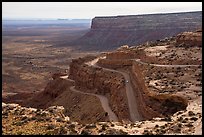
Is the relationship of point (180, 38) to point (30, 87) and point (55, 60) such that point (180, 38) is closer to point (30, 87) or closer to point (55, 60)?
point (30, 87)

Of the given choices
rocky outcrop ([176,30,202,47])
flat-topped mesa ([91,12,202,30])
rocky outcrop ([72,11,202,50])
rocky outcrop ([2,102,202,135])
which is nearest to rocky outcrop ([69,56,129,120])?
rocky outcrop ([176,30,202,47])

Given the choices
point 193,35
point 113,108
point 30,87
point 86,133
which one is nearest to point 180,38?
point 193,35

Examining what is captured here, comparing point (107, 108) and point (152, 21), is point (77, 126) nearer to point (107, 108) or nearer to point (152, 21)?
point (107, 108)

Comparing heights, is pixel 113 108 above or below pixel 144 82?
below

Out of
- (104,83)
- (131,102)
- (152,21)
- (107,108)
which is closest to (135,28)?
(152,21)

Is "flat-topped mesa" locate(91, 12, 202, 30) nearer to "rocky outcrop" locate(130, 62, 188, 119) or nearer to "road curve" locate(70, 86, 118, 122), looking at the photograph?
"road curve" locate(70, 86, 118, 122)

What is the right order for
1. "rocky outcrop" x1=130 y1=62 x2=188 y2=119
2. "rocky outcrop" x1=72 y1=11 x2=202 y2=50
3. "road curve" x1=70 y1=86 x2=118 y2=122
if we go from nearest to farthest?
1. "rocky outcrop" x1=130 y1=62 x2=188 y2=119
2. "road curve" x1=70 y1=86 x2=118 y2=122
3. "rocky outcrop" x1=72 y1=11 x2=202 y2=50
